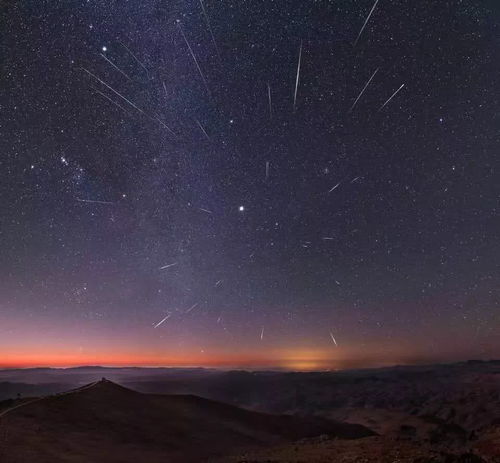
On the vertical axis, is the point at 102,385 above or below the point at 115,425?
above

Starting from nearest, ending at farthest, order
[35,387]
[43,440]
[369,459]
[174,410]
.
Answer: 1. [369,459]
2. [43,440]
3. [174,410]
4. [35,387]

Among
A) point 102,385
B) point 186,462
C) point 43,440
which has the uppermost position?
point 102,385

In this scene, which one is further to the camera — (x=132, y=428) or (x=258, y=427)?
(x=258, y=427)

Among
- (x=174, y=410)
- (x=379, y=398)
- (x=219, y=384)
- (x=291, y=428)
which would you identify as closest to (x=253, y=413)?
(x=291, y=428)

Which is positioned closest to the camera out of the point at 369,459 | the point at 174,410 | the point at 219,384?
the point at 369,459

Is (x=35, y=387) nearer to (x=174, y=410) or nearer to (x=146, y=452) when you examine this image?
(x=174, y=410)

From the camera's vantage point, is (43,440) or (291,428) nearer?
(43,440)

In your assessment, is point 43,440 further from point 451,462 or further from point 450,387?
point 450,387

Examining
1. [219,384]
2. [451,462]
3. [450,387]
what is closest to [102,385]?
[451,462]
